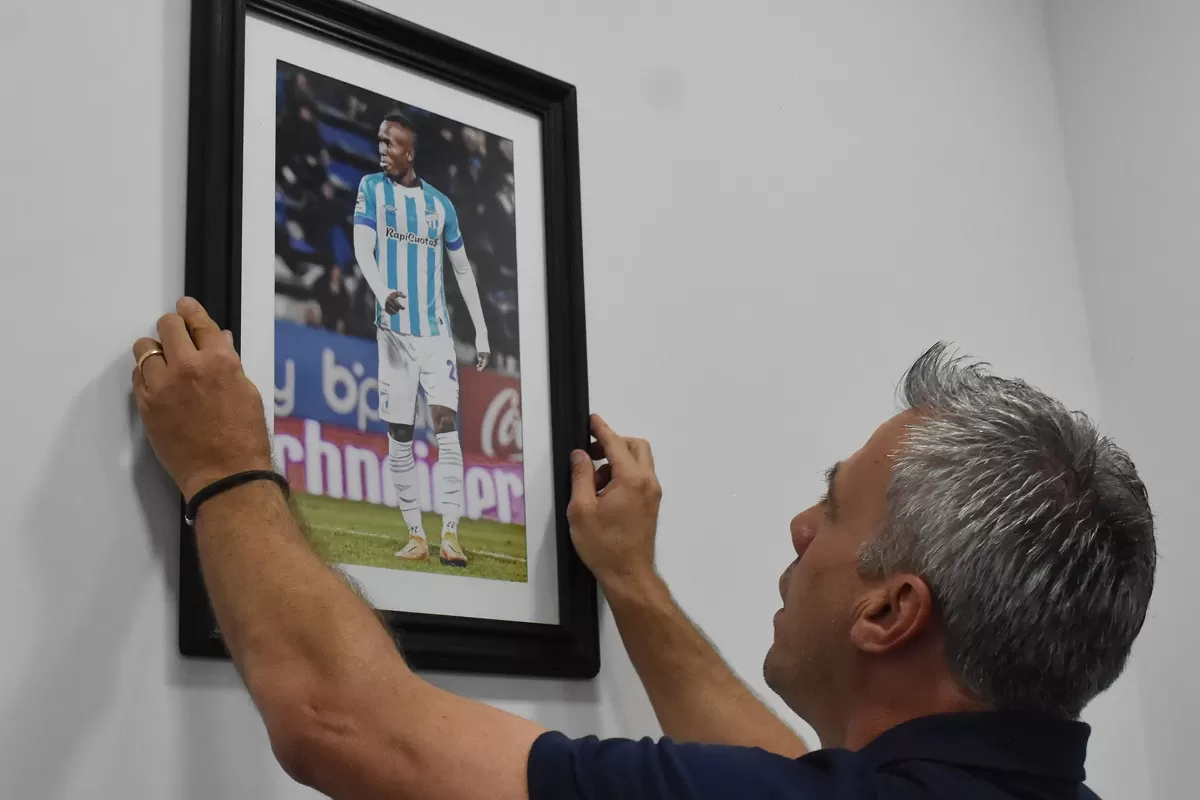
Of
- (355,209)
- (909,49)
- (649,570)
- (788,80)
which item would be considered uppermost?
(909,49)

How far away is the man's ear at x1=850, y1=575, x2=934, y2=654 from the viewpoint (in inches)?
39.2

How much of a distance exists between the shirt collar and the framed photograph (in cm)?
37

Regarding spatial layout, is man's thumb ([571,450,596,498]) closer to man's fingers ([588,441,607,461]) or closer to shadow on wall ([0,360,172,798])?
man's fingers ([588,441,607,461])

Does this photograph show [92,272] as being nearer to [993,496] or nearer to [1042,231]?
[993,496]

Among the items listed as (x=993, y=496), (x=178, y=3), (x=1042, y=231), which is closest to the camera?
(x=993, y=496)

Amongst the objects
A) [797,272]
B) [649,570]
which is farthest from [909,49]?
[649,570]

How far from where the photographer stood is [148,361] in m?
1.00

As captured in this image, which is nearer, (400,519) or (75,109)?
(75,109)

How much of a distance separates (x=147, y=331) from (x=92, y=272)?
63 mm

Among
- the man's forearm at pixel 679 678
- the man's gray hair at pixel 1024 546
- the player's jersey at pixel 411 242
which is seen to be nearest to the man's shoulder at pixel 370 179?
the player's jersey at pixel 411 242

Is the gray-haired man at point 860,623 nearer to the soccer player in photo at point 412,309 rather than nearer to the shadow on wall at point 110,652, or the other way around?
the shadow on wall at point 110,652

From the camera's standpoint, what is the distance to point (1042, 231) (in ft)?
6.65

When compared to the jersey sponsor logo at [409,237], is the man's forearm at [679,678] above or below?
below

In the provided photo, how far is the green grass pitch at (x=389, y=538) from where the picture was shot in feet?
3.59
